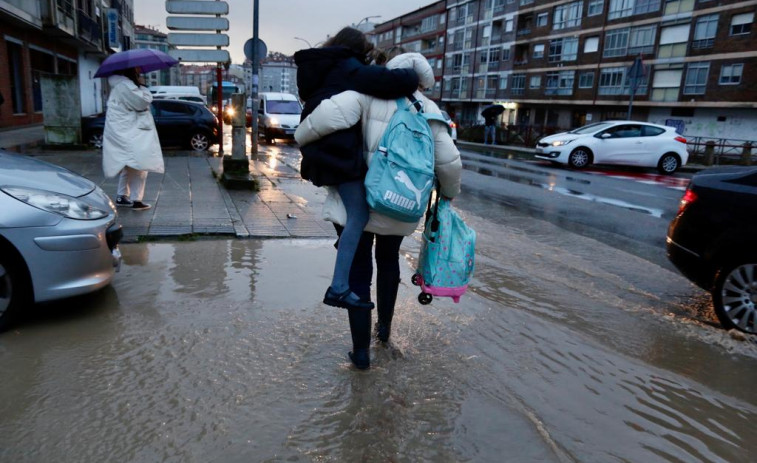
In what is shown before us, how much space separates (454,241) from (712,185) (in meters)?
2.64

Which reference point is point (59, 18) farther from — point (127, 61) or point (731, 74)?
point (731, 74)

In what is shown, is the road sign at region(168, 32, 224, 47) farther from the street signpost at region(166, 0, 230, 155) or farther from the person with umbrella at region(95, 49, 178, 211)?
the person with umbrella at region(95, 49, 178, 211)

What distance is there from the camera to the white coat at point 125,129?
637 centimetres

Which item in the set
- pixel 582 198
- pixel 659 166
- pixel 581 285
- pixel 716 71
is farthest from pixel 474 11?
pixel 581 285

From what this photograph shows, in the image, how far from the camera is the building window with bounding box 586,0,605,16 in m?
44.5

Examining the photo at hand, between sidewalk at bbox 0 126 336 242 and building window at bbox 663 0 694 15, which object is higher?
building window at bbox 663 0 694 15

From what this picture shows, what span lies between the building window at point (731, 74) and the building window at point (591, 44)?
455 inches

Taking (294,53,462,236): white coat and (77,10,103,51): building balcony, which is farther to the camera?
(77,10,103,51): building balcony

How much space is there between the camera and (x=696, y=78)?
122 ft

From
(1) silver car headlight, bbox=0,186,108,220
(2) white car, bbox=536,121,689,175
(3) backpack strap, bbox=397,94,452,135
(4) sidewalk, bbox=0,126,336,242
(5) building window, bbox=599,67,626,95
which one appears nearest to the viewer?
(3) backpack strap, bbox=397,94,452,135

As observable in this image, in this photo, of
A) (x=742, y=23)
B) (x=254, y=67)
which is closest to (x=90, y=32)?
(x=254, y=67)

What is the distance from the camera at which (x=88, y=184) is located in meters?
4.14

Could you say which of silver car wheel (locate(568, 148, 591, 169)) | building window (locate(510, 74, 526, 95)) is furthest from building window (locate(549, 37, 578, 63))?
silver car wheel (locate(568, 148, 591, 169))

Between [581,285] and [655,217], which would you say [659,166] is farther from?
[581,285]
